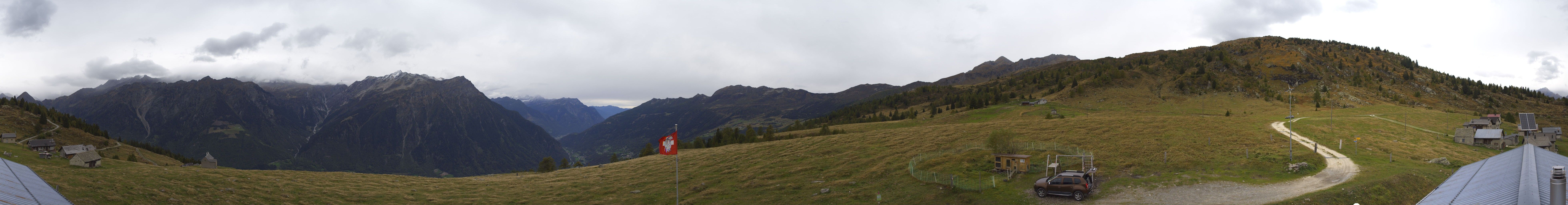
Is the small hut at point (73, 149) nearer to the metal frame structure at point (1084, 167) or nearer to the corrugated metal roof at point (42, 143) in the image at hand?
the corrugated metal roof at point (42, 143)

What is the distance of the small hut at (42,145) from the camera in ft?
321

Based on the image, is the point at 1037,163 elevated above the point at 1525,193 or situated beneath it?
situated beneath

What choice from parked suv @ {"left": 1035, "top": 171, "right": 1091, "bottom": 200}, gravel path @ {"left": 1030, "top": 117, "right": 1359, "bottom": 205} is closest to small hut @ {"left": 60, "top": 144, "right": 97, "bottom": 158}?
parked suv @ {"left": 1035, "top": 171, "right": 1091, "bottom": 200}

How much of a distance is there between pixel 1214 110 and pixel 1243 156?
93606 millimetres

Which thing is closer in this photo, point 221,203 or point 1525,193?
point 1525,193

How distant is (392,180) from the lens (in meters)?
58.4

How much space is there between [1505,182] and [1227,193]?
65.5 feet

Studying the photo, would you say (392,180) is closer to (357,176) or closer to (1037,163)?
(357,176)

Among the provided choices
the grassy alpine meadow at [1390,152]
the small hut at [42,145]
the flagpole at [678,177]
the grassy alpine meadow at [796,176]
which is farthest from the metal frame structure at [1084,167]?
the small hut at [42,145]

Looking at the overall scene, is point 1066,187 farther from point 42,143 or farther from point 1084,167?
point 42,143

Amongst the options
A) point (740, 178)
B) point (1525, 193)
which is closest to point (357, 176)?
point (740, 178)

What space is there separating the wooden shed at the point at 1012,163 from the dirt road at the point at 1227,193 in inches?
323

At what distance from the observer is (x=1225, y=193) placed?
3219cm

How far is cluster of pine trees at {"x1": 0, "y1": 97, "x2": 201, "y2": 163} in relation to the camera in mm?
154125
